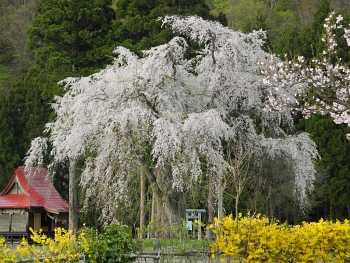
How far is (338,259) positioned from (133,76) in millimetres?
9648

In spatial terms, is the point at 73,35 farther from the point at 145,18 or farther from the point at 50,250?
the point at 50,250

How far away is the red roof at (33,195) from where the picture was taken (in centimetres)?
2973

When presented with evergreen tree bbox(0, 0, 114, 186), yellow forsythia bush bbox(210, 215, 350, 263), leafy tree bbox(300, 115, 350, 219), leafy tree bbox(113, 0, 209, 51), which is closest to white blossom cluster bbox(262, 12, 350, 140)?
yellow forsythia bush bbox(210, 215, 350, 263)

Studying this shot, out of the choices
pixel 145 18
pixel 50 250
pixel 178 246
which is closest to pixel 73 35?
pixel 145 18

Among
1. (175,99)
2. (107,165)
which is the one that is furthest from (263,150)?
(107,165)

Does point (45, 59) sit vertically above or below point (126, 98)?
above

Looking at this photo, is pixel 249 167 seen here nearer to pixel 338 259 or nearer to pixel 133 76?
pixel 133 76

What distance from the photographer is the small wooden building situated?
2973 cm

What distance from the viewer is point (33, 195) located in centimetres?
3023

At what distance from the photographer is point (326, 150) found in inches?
1243

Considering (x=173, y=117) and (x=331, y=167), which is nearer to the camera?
(x=173, y=117)

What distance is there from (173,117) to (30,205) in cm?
1156

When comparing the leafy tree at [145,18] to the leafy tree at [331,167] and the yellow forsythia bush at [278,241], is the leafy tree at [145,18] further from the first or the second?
the yellow forsythia bush at [278,241]

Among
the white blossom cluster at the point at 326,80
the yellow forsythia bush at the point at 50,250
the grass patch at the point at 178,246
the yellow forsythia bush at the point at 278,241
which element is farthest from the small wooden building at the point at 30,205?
the yellow forsythia bush at the point at 50,250
